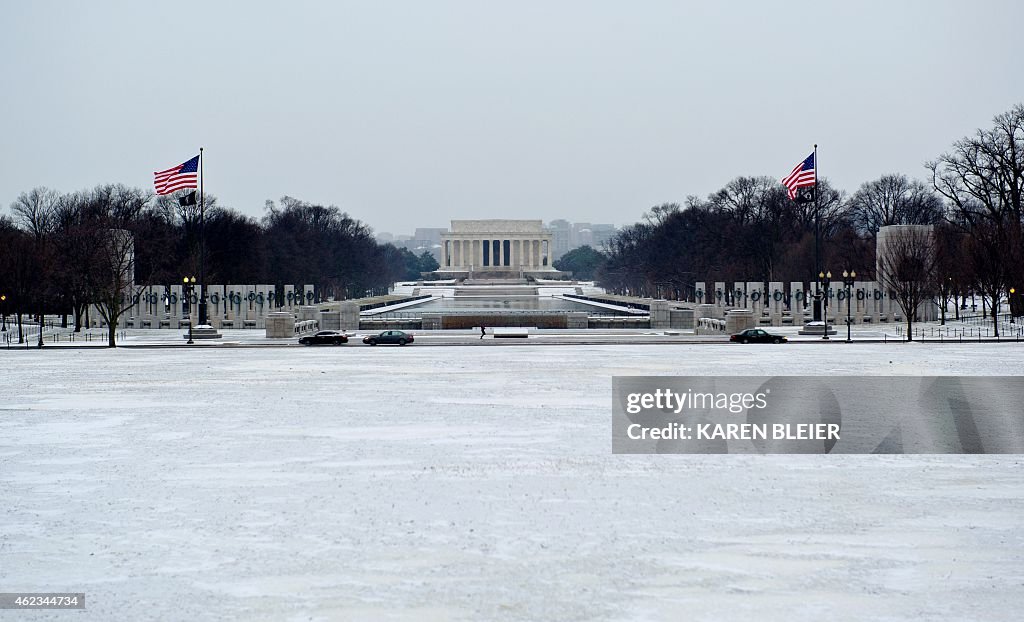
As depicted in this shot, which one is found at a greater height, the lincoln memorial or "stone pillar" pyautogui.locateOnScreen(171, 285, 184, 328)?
the lincoln memorial

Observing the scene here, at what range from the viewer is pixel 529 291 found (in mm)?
132250

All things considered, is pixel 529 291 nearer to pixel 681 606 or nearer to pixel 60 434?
pixel 60 434

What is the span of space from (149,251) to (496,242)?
134115 millimetres

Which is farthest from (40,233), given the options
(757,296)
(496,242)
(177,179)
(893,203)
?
(496,242)

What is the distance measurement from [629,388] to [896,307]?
→ 46342 mm

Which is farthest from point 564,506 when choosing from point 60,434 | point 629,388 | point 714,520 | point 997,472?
point 629,388

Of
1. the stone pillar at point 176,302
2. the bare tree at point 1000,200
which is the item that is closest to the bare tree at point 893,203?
the bare tree at point 1000,200

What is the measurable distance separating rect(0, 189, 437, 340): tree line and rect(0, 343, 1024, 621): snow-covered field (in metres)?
32.8

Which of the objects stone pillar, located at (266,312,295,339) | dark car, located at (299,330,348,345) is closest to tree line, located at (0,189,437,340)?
stone pillar, located at (266,312,295,339)

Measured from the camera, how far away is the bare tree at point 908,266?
54.3m

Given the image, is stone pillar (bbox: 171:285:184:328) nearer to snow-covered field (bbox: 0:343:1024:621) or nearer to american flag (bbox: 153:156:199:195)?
american flag (bbox: 153:156:199:195)

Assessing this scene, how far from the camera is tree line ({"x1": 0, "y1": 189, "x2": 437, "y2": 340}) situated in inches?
2227

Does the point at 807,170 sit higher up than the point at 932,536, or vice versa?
the point at 807,170

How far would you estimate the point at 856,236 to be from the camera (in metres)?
90.7
